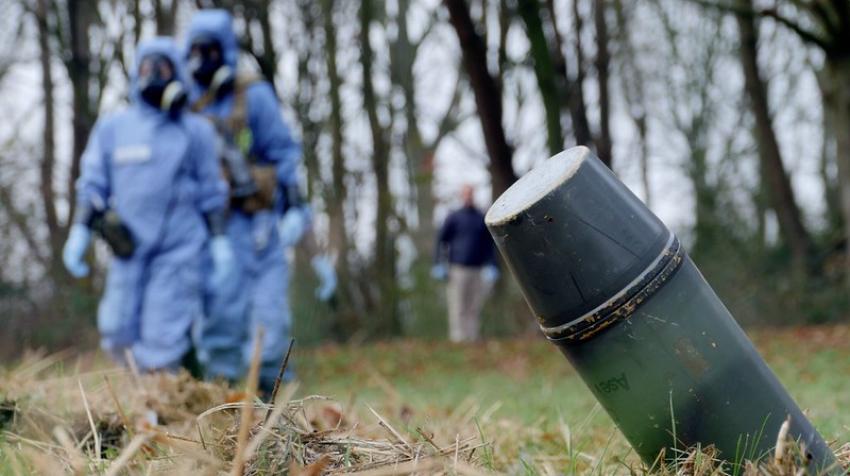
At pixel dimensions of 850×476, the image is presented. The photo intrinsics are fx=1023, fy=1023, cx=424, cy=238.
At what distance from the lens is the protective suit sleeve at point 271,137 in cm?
711

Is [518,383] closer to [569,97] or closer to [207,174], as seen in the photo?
[207,174]

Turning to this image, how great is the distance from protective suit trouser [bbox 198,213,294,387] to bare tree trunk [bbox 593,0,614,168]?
8707 mm

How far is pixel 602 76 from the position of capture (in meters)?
15.4

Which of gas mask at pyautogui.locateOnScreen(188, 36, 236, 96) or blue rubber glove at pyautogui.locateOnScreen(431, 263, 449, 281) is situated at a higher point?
gas mask at pyautogui.locateOnScreen(188, 36, 236, 96)

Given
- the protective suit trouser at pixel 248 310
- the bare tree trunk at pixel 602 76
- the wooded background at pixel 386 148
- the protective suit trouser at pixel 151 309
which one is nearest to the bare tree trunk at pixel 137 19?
the wooded background at pixel 386 148

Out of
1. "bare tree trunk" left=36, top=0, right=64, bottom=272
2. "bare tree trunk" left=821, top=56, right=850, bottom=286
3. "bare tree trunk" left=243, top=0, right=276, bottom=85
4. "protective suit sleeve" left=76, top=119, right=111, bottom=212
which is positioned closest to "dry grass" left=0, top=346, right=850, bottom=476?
"protective suit sleeve" left=76, top=119, right=111, bottom=212

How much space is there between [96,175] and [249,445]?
4.66 m

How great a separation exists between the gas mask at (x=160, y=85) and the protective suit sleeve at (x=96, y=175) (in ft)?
1.07

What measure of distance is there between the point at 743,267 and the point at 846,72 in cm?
644

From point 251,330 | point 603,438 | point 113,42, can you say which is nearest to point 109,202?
point 251,330

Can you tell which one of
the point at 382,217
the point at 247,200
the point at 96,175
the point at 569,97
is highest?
the point at 96,175

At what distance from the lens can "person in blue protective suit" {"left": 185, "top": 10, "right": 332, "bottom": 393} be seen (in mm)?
6676

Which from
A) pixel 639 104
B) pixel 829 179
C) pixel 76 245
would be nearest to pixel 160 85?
pixel 76 245

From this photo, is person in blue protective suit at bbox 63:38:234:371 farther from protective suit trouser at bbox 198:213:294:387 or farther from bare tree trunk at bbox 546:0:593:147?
bare tree trunk at bbox 546:0:593:147
